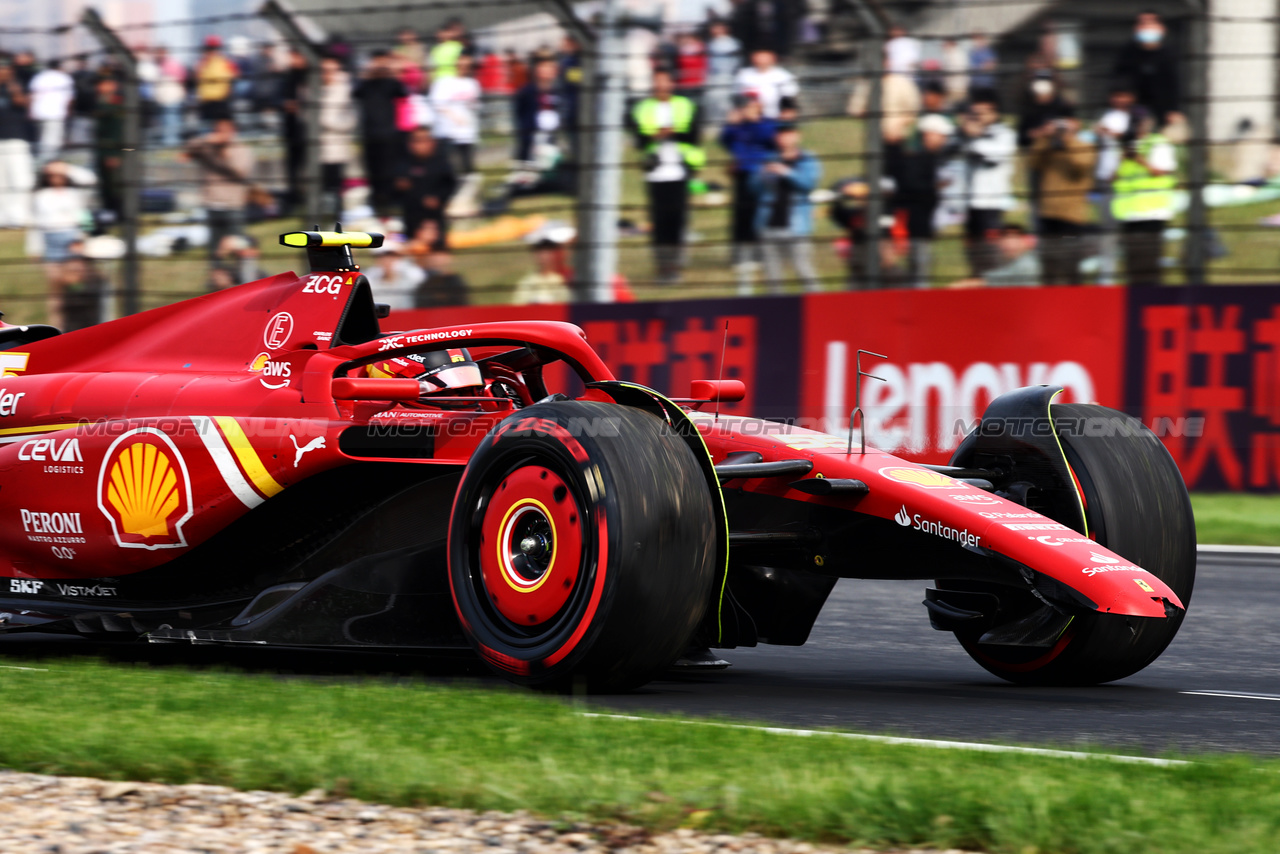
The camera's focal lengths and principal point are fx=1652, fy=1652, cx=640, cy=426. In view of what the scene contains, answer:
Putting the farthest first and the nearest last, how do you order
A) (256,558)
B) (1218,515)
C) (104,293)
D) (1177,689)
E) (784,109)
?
(104,293) < (784,109) < (1218,515) < (256,558) < (1177,689)

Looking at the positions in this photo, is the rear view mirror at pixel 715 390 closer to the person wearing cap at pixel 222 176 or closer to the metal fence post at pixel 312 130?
the metal fence post at pixel 312 130

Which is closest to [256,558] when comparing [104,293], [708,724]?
[708,724]

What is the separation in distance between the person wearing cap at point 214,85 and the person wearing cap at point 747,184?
13.6 feet

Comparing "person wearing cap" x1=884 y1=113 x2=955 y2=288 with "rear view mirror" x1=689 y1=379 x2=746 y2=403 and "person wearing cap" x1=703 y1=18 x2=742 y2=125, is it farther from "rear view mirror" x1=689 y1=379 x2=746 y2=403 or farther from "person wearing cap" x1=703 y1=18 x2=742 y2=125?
"rear view mirror" x1=689 y1=379 x2=746 y2=403

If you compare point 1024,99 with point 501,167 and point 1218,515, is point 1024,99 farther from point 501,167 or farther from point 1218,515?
point 501,167

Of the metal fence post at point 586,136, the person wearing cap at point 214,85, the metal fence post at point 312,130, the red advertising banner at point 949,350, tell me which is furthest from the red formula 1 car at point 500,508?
the person wearing cap at point 214,85

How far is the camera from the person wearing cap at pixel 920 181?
11055 mm

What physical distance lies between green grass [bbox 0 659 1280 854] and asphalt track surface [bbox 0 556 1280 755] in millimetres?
513

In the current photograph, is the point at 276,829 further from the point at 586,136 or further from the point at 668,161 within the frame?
the point at 586,136

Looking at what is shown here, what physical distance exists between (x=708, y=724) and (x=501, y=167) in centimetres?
878

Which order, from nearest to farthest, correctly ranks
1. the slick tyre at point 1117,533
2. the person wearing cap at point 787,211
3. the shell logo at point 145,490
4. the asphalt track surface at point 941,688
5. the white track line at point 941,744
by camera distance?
the white track line at point 941,744
the asphalt track surface at point 941,688
the slick tyre at point 1117,533
the shell logo at point 145,490
the person wearing cap at point 787,211

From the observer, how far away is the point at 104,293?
13102 mm

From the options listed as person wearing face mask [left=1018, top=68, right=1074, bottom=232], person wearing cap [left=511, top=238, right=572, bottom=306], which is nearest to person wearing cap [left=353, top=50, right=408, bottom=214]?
person wearing cap [left=511, top=238, right=572, bottom=306]

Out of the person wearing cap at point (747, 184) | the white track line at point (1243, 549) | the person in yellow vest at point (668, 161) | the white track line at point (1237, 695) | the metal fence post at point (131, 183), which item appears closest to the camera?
the white track line at point (1237, 695)
